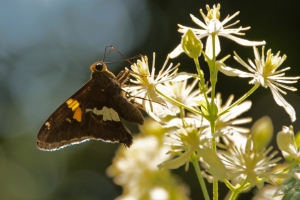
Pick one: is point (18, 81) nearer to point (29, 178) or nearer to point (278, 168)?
point (29, 178)

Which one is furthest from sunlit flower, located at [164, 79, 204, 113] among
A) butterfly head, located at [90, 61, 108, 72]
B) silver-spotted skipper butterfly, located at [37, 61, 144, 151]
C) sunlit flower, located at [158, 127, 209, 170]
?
butterfly head, located at [90, 61, 108, 72]

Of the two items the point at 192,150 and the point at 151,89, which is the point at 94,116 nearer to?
the point at 151,89

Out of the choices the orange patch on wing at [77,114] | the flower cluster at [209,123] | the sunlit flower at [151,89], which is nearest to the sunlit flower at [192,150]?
the flower cluster at [209,123]

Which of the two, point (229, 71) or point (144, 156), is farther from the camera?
point (144, 156)

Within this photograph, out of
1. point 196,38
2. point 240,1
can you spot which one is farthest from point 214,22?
point 240,1

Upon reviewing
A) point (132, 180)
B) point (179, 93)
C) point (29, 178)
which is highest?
point (179, 93)

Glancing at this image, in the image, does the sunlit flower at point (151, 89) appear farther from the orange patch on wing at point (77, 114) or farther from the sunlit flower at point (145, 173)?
the orange patch on wing at point (77, 114)

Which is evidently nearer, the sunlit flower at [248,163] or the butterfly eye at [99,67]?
the sunlit flower at [248,163]
